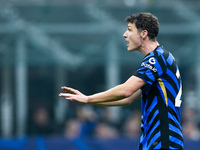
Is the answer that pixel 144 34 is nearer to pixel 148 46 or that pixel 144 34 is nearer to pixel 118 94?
pixel 148 46

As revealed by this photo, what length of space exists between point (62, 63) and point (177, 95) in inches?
261

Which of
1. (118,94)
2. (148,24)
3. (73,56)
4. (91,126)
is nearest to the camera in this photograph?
(118,94)

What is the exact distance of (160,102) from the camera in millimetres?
4352

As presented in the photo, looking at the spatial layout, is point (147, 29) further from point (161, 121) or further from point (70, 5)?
point (70, 5)

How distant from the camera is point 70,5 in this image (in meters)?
11.2

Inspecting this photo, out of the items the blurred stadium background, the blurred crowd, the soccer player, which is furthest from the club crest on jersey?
the blurred stadium background

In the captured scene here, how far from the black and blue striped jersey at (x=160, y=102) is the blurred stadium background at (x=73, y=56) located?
5.31 metres

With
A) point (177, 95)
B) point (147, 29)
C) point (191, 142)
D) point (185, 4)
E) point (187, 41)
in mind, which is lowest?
point (191, 142)

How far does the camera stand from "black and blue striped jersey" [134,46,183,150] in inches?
170

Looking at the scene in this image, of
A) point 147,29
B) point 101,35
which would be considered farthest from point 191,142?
point 147,29

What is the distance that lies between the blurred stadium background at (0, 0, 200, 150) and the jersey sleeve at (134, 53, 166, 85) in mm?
5396

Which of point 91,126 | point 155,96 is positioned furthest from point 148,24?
point 91,126

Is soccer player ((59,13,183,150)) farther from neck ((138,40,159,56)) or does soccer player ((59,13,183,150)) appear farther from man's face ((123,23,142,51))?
man's face ((123,23,142,51))

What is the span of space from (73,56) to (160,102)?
659cm
